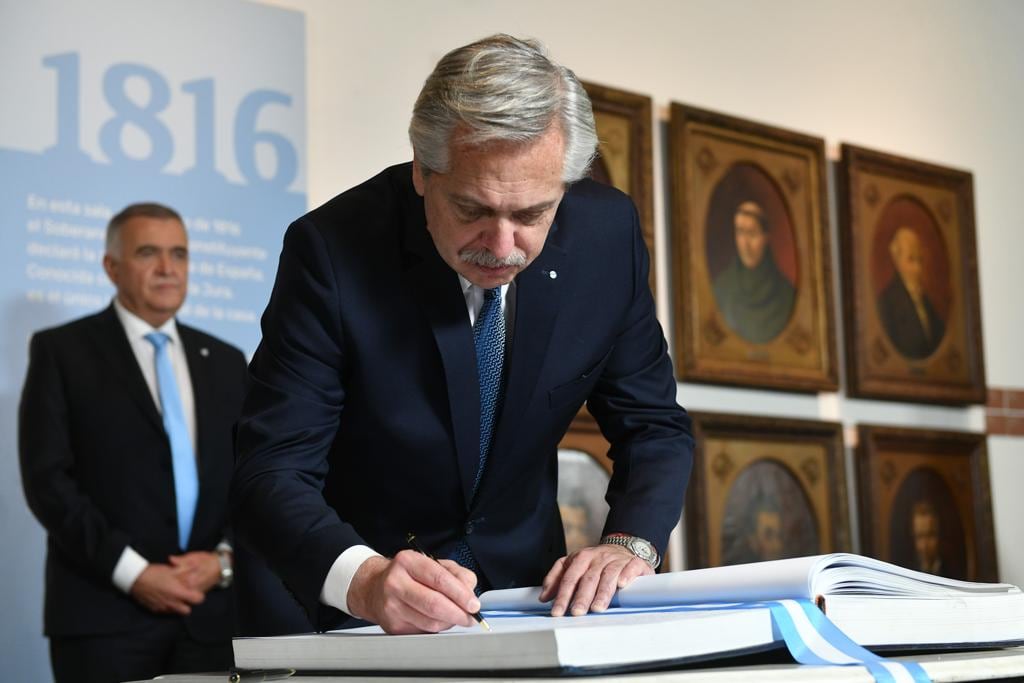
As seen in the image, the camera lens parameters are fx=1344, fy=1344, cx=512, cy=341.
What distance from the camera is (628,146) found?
4.99m

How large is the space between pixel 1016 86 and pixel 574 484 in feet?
10.6

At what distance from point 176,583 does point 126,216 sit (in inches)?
42.8

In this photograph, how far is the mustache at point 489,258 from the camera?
1921 mm

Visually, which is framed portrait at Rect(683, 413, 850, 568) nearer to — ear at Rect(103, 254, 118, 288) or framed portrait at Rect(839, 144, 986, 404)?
framed portrait at Rect(839, 144, 986, 404)

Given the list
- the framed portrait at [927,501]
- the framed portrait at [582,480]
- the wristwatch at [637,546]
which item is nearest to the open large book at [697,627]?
the wristwatch at [637,546]

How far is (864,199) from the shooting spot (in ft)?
18.7

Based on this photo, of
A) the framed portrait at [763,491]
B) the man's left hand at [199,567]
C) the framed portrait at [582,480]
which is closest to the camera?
the man's left hand at [199,567]

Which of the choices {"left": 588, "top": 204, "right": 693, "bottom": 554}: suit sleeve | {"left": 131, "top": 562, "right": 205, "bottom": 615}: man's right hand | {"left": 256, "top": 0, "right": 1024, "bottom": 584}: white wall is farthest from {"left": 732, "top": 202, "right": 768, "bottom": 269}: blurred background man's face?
{"left": 588, "top": 204, "right": 693, "bottom": 554}: suit sleeve

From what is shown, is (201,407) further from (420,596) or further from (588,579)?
(420,596)

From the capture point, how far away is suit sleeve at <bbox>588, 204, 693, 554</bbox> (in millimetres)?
2176

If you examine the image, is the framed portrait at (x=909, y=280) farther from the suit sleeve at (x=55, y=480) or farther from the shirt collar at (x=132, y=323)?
the suit sleeve at (x=55, y=480)

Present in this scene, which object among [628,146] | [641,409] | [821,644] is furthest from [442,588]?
[628,146]

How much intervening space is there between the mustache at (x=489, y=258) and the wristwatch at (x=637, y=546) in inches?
16.9

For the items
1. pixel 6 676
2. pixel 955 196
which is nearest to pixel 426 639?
pixel 6 676
